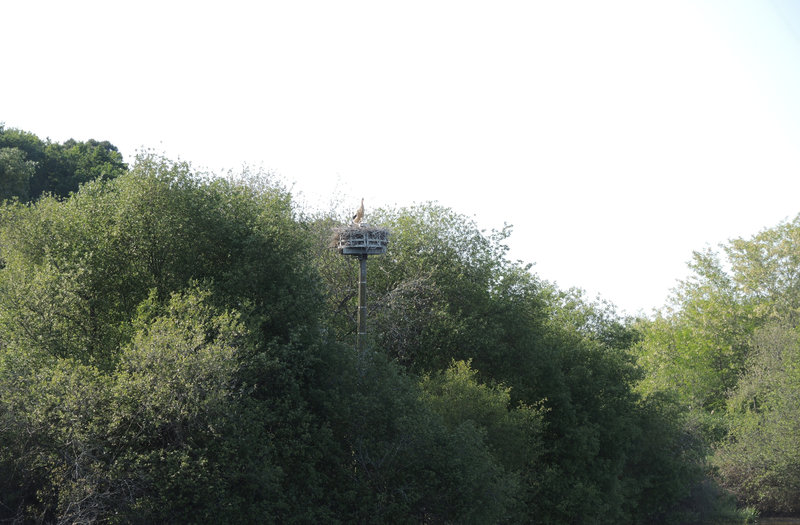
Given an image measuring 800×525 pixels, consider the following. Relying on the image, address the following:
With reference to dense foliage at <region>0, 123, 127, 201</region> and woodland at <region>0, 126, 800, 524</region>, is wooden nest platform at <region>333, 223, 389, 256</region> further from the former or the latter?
dense foliage at <region>0, 123, 127, 201</region>

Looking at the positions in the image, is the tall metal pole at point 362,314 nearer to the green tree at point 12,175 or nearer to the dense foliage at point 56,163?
the green tree at point 12,175

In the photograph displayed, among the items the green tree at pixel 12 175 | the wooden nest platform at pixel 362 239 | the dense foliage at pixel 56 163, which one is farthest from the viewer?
the dense foliage at pixel 56 163

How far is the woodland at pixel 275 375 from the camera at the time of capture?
2214cm

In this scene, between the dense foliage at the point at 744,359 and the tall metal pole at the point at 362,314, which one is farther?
the dense foliage at the point at 744,359

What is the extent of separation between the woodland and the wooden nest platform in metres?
1.34

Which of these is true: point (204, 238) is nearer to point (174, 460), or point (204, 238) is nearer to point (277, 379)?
point (277, 379)

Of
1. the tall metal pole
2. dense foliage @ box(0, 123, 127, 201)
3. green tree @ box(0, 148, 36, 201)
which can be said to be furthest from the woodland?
dense foliage @ box(0, 123, 127, 201)

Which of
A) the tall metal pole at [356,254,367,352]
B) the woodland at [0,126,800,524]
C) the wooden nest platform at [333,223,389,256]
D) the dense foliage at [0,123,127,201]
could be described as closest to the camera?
the woodland at [0,126,800,524]

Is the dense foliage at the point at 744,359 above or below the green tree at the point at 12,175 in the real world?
below

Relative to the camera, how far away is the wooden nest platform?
99.4ft

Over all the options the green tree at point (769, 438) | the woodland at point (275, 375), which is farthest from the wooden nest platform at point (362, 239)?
the green tree at point (769, 438)

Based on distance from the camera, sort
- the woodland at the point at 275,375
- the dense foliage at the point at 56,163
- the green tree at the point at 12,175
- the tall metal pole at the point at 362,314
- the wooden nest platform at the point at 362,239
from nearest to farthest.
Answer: the woodland at the point at 275,375 < the tall metal pole at the point at 362,314 < the wooden nest platform at the point at 362,239 < the green tree at the point at 12,175 < the dense foliage at the point at 56,163

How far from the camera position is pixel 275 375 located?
26578 mm

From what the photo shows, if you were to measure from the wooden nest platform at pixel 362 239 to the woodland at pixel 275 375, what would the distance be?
134cm
